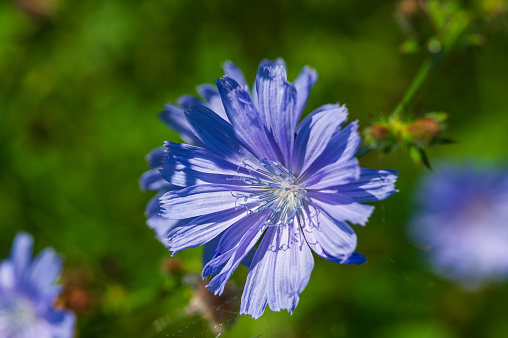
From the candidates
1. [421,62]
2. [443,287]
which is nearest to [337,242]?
[443,287]

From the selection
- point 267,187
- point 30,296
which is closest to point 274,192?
point 267,187

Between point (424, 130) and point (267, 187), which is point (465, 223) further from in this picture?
point (267, 187)

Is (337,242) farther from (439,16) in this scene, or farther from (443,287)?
(443,287)

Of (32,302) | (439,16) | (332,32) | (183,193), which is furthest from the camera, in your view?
(332,32)

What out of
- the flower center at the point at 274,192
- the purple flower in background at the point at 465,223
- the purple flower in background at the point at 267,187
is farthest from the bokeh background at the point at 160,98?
the purple flower in background at the point at 267,187

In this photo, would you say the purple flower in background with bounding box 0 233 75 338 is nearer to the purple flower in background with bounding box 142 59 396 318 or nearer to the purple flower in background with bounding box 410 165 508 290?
the purple flower in background with bounding box 142 59 396 318

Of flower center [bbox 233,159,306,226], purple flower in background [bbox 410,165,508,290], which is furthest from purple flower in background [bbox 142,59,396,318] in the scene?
purple flower in background [bbox 410,165,508,290]
